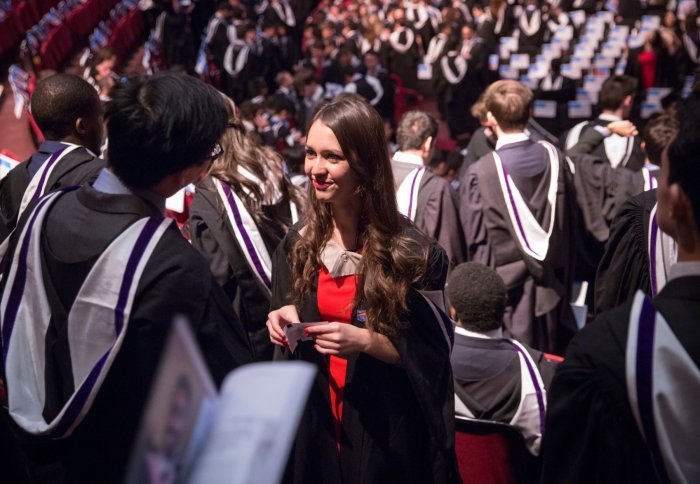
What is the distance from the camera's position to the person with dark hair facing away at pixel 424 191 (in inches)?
194

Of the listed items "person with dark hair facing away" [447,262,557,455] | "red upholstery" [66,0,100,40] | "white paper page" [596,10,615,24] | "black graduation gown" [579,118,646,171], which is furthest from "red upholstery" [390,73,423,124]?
"person with dark hair facing away" [447,262,557,455]

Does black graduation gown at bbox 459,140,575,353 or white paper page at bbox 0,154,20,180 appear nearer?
white paper page at bbox 0,154,20,180

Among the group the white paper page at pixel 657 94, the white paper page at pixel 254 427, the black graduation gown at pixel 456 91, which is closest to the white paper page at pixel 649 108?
the white paper page at pixel 657 94

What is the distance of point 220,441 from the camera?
0.98 metres

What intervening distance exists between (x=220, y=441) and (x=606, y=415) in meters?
1.01

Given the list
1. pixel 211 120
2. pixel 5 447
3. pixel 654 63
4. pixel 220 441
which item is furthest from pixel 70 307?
pixel 654 63

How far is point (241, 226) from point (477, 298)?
1.08 meters

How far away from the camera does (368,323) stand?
2547mm

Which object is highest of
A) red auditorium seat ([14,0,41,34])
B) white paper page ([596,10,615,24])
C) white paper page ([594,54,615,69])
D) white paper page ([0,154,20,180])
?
white paper page ([0,154,20,180])

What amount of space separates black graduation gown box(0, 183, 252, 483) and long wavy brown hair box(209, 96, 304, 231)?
173 centimetres

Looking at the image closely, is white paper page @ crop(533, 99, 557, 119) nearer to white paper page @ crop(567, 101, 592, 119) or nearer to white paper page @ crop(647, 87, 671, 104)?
white paper page @ crop(567, 101, 592, 119)

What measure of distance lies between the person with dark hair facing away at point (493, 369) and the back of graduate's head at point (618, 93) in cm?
310

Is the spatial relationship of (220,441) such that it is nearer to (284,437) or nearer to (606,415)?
(284,437)

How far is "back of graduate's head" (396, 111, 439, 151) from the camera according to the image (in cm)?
505
